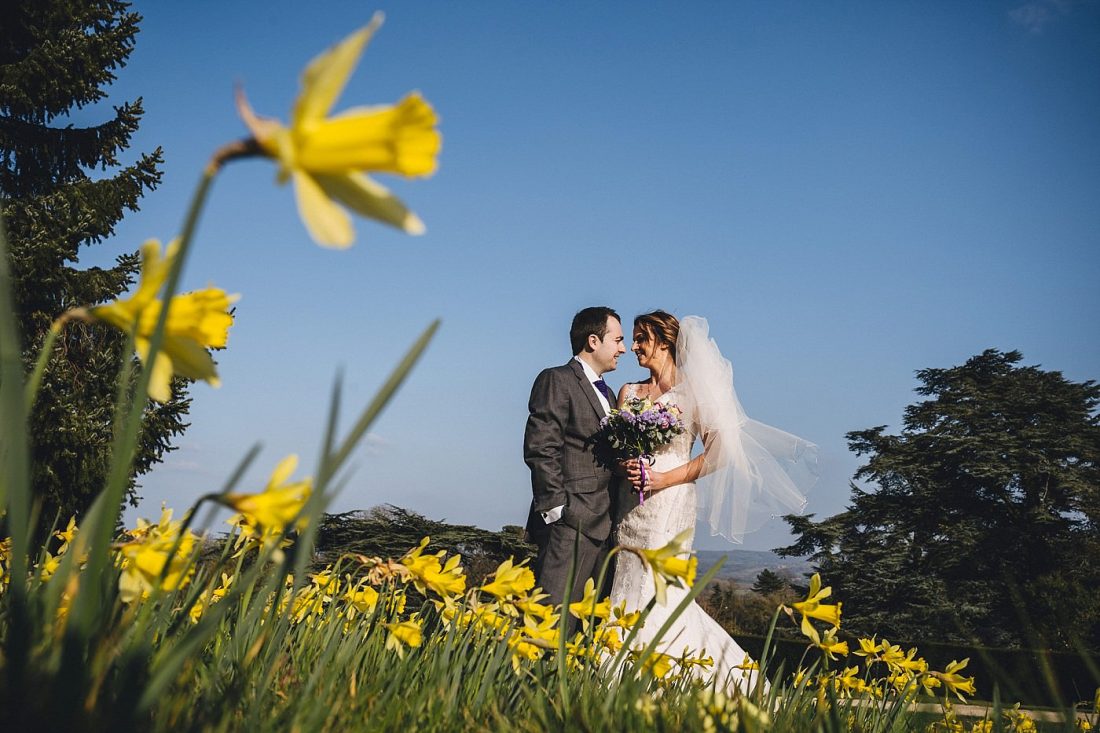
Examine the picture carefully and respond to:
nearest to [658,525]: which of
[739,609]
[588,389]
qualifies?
[588,389]

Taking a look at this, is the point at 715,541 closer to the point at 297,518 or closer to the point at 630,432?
the point at 630,432

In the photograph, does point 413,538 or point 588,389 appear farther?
point 413,538

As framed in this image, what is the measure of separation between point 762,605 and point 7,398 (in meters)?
18.2

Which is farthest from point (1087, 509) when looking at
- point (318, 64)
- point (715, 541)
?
point (318, 64)

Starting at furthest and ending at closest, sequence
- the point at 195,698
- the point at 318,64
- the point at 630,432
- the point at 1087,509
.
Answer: the point at 1087,509, the point at 630,432, the point at 195,698, the point at 318,64

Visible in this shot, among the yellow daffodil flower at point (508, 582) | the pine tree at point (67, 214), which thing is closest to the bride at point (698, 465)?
the yellow daffodil flower at point (508, 582)

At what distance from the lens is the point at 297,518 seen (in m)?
0.87

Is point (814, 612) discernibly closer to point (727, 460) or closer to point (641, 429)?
point (641, 429)

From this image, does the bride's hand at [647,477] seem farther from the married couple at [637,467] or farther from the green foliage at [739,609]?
the green foliage at [739,609]

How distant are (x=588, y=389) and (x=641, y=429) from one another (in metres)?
0.65

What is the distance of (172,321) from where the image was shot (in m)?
0.84

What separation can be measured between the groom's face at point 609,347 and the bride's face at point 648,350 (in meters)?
0.55

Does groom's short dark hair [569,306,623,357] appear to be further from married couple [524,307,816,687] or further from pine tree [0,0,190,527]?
pine tree [0,0,190,527]

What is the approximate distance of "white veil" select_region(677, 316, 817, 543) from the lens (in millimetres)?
5680
